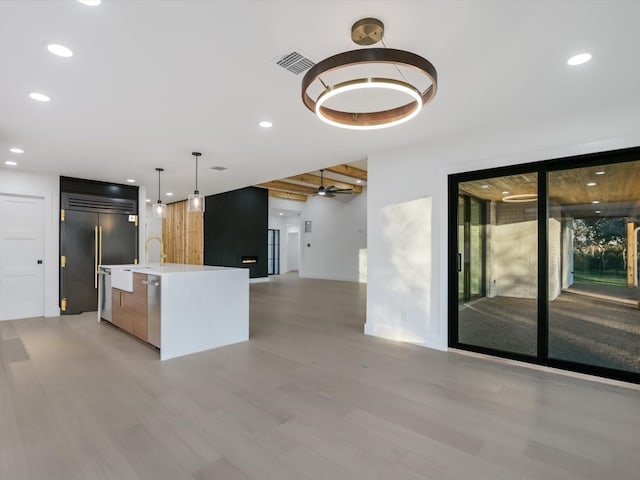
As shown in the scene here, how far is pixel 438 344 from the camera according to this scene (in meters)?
4.09

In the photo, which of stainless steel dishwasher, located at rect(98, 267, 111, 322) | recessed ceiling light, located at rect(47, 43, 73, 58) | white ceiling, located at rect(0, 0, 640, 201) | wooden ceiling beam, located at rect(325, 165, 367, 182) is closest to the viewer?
white ceiling, located at rect(0, 0, 640, 201)

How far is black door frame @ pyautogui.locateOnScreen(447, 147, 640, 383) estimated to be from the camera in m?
3.15

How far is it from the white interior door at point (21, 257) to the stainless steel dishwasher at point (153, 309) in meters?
3.56

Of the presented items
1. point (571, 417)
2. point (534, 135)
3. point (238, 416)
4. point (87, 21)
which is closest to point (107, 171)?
point (87, 21)

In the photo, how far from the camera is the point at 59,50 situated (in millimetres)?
2250

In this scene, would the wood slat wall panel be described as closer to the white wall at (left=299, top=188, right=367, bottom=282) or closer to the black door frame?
the white wall at (left=299, top=188, right=367, bottom=282)

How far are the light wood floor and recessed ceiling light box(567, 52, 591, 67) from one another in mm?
2581

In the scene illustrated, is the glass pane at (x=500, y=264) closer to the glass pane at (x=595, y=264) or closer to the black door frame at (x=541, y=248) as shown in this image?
the black door frame at (x=541, y=248)

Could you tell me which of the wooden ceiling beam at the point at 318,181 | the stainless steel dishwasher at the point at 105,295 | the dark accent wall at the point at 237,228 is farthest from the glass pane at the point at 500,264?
the dark accent wall at the point at 237,228

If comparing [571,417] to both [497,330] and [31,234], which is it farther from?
[31,234]

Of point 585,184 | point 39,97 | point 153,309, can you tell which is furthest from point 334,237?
point 39,97

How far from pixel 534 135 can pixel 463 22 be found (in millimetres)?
2067

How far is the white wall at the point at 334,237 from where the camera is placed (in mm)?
12086

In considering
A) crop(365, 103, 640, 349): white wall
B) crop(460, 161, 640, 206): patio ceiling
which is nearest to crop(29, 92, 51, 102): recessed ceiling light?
crop(365, 103, 640, 349): white wall
